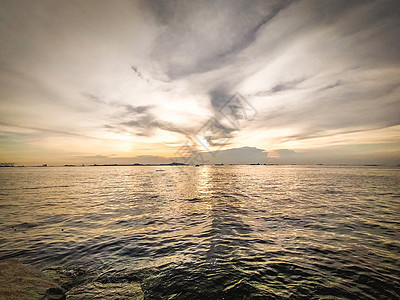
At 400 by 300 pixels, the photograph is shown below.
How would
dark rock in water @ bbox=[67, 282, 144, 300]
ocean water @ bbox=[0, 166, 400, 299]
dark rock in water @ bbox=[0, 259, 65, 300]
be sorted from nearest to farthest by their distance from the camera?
dark rock in water @ bbox=[0, 259, 65, 300], dark rock in water @ bbox=[67, 282, 144, 300], ocean water @ bbox=[0, 166, 400, 299]

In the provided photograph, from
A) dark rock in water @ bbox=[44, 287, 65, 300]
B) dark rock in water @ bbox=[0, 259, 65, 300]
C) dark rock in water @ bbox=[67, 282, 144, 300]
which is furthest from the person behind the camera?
dark rock in water @ bbox=[67, 282, 144, 300]

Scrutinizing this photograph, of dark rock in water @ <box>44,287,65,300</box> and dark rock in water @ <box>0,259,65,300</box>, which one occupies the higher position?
dark rock in water @ <box>0,259,65,300</box>

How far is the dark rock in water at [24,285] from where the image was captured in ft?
19.1

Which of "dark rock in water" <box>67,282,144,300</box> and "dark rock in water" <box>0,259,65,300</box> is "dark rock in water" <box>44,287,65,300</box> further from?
"dark rock in water" <box>67,282,144,300</box>

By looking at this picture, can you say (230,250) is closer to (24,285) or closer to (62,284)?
(62,284)

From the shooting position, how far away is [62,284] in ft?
23.6

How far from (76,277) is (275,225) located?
552 inches

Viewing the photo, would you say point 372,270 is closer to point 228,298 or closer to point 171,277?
point 228,298

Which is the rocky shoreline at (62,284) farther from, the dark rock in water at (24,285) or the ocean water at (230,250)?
the ocean water at (230,250)

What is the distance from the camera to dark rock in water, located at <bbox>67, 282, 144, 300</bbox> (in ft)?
21.3

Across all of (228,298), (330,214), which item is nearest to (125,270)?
(228,298)

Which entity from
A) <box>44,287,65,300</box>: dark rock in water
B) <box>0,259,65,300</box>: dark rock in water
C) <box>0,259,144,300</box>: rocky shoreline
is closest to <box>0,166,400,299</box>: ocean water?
<box>0,259,144,300</box>: rocky shoreline

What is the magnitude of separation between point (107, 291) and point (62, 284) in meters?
2.04

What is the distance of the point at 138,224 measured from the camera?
16.3m
